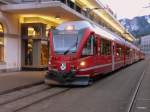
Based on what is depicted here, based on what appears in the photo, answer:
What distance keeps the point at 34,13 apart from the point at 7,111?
1847cm

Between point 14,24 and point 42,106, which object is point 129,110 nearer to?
point 42,106

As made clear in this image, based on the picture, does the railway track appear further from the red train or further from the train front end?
the red train

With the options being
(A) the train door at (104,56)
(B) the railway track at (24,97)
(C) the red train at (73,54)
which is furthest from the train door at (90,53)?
(B) the railway track at (24,97)

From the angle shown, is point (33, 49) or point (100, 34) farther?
point (33, 49)

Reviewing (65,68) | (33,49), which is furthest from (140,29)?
(65,68)

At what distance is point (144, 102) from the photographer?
45.3 feet

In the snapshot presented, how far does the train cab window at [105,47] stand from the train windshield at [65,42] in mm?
3608

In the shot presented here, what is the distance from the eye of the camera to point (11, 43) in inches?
1125

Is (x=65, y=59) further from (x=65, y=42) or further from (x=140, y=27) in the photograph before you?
(x=140, y=27)

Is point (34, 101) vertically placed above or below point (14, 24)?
below

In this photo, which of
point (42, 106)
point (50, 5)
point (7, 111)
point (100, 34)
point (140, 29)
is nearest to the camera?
point (7, 111)

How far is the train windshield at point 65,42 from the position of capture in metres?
19.5

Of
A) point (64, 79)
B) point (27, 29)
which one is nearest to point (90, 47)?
point (64, 79)

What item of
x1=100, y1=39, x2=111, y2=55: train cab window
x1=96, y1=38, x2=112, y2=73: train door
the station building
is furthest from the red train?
the station building
